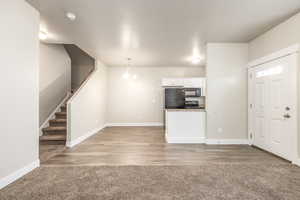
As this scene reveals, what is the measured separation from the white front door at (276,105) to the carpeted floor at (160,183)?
619 mm

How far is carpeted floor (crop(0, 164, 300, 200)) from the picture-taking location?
209 centimetres

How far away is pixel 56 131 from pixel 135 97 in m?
3.67

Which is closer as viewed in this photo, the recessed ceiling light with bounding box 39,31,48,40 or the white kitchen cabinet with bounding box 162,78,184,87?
the recessed ceiling light with bounding box 39,31,48,40

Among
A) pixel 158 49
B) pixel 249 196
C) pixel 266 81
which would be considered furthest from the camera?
pixel 158 49

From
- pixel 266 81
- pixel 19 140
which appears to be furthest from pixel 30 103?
pixel 266 81

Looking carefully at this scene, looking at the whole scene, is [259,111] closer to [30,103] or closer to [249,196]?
[249,196]

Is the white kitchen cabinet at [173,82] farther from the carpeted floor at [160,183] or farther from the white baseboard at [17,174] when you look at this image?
the white baseboard at [17,174]

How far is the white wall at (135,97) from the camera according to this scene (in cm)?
775

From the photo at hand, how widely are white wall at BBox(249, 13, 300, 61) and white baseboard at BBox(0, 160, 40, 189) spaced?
4.93 meters

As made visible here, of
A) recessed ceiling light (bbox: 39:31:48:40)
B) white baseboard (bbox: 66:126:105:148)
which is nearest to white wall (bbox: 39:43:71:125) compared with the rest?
recessed ceiling light (bbox: 39:31:48:40)

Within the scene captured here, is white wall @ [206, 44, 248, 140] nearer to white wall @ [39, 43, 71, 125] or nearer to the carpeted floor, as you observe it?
the carpeted floor

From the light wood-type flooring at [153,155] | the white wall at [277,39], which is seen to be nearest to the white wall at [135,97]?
the light wood-type flooring at [153,155]

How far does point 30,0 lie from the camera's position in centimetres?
258

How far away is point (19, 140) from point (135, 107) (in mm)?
5427
